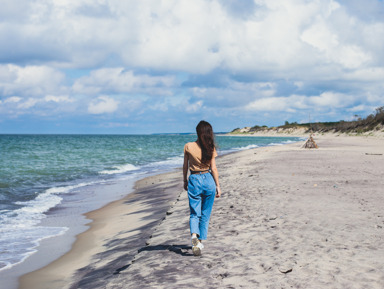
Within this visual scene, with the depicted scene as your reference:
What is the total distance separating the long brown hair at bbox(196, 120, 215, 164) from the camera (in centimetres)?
512

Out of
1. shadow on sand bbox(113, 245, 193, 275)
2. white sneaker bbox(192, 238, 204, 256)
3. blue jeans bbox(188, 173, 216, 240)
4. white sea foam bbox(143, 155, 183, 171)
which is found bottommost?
white sea foam bbox(143, 155, 183, 171)

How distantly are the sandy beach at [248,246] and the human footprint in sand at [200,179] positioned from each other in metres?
0.43

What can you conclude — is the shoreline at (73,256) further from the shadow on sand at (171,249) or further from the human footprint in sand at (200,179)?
the human footprint in sand at (200,179)

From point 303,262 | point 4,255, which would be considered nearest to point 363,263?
point 303,262

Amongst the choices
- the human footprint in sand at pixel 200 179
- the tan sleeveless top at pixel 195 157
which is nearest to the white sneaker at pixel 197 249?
the human footprint in sand at pixel 200 179

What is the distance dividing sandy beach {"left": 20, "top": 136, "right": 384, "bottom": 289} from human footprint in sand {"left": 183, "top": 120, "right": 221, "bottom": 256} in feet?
1.40

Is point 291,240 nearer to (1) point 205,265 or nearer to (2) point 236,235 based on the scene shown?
(2) point 236,235

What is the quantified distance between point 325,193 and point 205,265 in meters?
5.86

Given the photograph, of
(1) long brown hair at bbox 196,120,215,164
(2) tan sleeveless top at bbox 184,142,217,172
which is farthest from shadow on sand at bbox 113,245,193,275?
(1) long brown hair at bbox 196,120,215,164

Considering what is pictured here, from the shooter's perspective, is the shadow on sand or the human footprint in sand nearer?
the human footprint in sand

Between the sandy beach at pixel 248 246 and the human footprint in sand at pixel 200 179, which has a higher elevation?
the human footprint in sand at pixel 200 179

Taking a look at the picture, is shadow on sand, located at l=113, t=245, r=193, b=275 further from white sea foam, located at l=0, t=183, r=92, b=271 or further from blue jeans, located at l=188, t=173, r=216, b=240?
white sea foam, located at l=0, t=183, r=92, b=271

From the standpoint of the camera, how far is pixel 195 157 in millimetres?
5184

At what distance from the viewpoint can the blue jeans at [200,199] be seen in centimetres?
521
